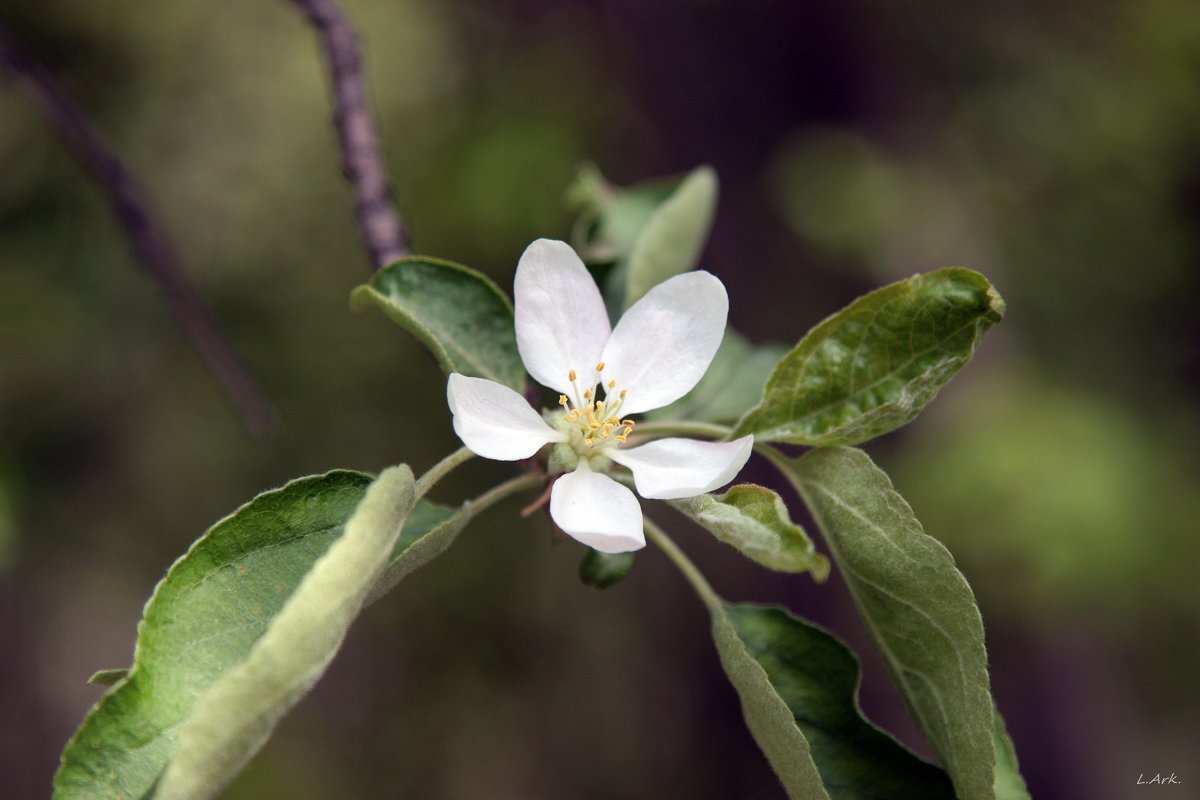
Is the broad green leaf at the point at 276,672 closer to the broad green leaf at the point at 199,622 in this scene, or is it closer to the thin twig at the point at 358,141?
the broad green leaf at the point at 199,622

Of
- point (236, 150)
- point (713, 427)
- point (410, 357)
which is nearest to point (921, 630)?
point (713, 427)

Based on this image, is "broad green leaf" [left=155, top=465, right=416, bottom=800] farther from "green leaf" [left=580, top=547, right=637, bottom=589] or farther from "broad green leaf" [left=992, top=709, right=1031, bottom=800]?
"broad green leaf" [left=992, top=709, right=1031, bottom=800]

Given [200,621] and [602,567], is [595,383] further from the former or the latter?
[200,621]

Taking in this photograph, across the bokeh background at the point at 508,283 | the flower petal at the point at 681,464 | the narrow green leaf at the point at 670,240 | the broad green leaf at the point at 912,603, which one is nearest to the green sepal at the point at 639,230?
the narrow green leaf at the point at 670,240

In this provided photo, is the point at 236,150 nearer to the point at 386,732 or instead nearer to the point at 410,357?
the point at 410,357

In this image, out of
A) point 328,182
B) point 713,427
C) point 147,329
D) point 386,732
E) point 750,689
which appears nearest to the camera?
point 750,689

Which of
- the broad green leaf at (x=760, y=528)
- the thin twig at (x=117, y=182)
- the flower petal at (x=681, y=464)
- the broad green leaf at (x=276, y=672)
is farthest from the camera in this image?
the thin twig at (x=117, y=182)

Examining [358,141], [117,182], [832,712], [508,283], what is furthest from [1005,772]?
[508,283]
